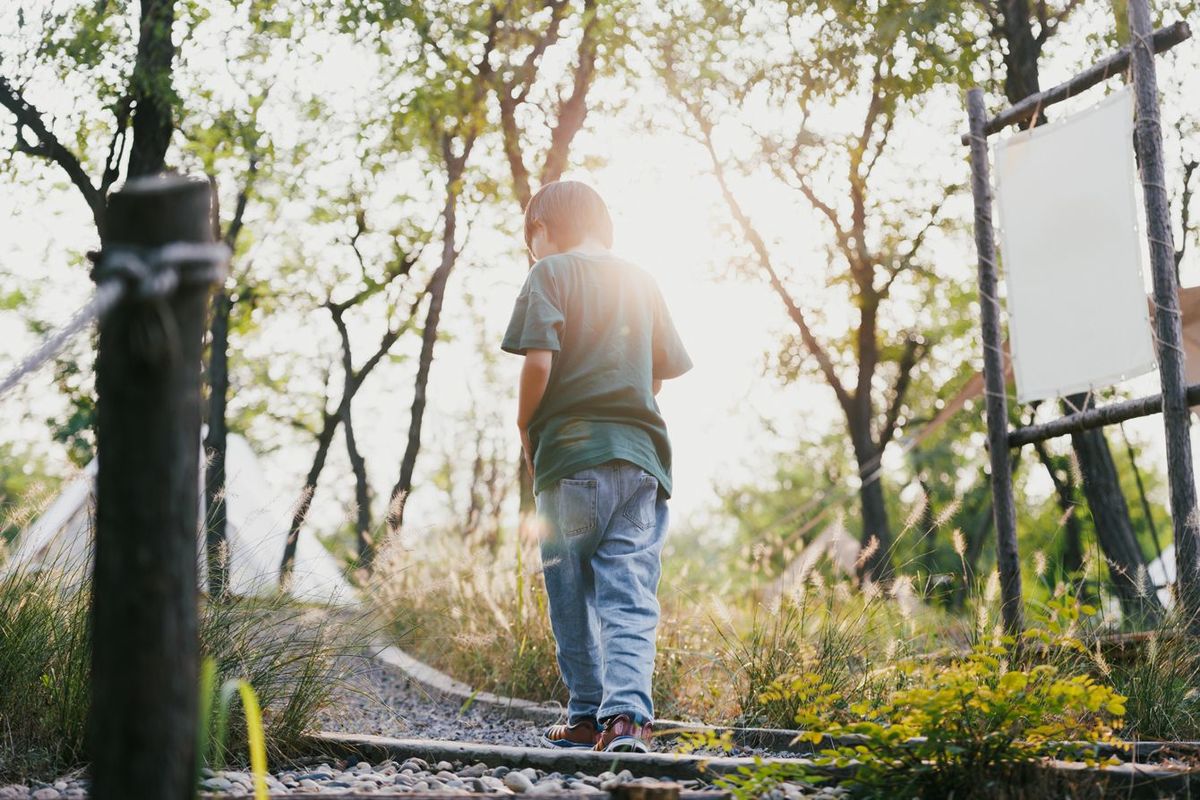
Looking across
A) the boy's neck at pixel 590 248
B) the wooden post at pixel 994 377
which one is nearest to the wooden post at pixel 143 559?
the boy's neck at pixel 590 248

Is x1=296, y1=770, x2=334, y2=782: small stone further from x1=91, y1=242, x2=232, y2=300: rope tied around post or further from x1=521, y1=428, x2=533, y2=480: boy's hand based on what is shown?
x1=91, y1=242, x2=232, y2=300: rope tied around post

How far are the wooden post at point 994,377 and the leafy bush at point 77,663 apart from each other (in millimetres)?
2840

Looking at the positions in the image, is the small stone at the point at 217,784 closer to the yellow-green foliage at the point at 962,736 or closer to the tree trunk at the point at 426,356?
the yellow-green foliage at the point at 962,736

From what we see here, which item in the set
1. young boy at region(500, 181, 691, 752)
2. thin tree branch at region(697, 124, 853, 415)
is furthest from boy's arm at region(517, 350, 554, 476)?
thin tree branch at region(697, 124, 853, 415)

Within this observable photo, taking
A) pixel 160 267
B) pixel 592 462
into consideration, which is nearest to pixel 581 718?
pixel 592 462

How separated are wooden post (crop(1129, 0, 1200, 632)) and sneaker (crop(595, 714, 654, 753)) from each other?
6.95 feet

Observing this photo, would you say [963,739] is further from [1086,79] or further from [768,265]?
[768,265]

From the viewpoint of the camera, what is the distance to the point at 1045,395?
5.21 m

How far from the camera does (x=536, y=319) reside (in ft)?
11.5

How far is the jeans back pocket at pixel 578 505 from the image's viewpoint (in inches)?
138

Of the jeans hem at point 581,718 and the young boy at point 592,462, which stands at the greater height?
the young boy at point 592,462

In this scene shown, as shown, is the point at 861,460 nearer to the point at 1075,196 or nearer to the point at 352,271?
the point at 352,271

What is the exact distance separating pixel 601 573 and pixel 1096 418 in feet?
8.17

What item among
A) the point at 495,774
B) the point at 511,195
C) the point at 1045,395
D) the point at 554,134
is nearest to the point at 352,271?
the point at 511,195
